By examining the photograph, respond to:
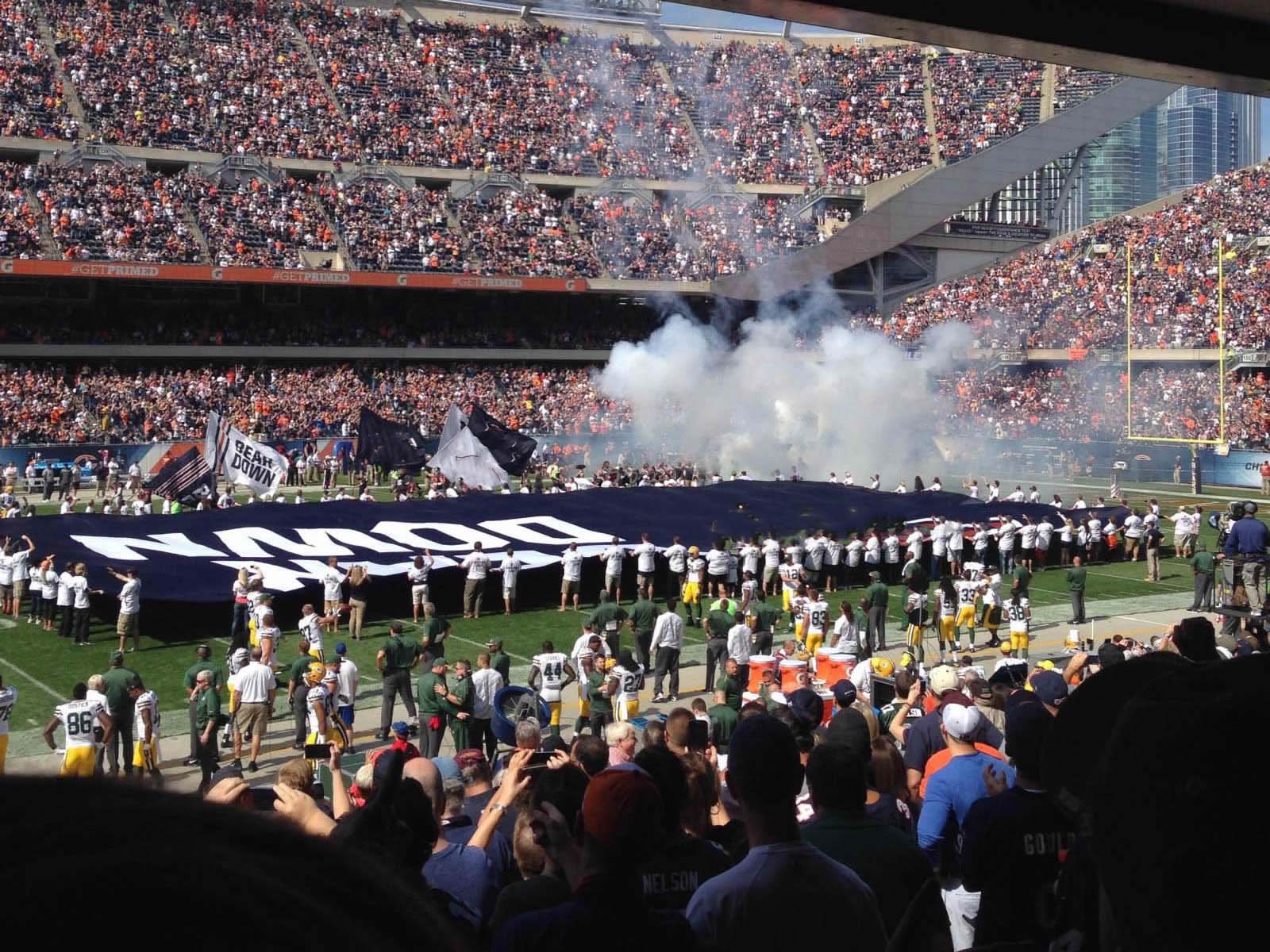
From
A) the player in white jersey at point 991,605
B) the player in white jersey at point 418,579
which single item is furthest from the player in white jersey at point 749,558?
the player in white jersey at point 418,579

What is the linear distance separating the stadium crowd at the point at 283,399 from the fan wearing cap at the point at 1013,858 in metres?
34.6

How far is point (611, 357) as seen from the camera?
4684cm

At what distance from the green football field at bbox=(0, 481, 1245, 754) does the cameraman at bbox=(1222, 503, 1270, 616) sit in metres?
5.08

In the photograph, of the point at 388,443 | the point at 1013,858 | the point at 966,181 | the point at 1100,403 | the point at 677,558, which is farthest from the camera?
the point at 966,181

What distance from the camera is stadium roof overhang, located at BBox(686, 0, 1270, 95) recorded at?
20.4ft

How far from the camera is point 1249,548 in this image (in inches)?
731

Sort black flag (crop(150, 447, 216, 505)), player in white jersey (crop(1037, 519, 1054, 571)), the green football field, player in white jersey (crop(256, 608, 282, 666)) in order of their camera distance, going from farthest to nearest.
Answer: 1. player in white jersey (crop(1037, 519, 1054, 571))
2. black flag (crop(150, 447, 216, 505))
3. the green football field
4. player in white jersey (crop(256, 608, 282, 666))

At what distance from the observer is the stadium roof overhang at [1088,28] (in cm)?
623

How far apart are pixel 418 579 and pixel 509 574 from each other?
5.37 feet

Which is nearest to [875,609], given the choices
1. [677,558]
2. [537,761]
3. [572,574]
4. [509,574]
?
[677,558]

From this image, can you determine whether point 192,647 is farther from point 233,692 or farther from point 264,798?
point 264,798

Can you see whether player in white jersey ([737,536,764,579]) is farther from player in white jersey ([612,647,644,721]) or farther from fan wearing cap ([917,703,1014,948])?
fan wearing cap ([917,703,1014,948])

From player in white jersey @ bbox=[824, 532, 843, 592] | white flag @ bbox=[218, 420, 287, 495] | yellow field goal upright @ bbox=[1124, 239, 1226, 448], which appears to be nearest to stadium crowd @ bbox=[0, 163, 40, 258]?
white flag @ bbox=[218, 420, 287, 495]

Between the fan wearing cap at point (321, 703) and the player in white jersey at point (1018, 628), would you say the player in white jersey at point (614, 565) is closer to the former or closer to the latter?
the player in white jersey at point (1018, 628)
